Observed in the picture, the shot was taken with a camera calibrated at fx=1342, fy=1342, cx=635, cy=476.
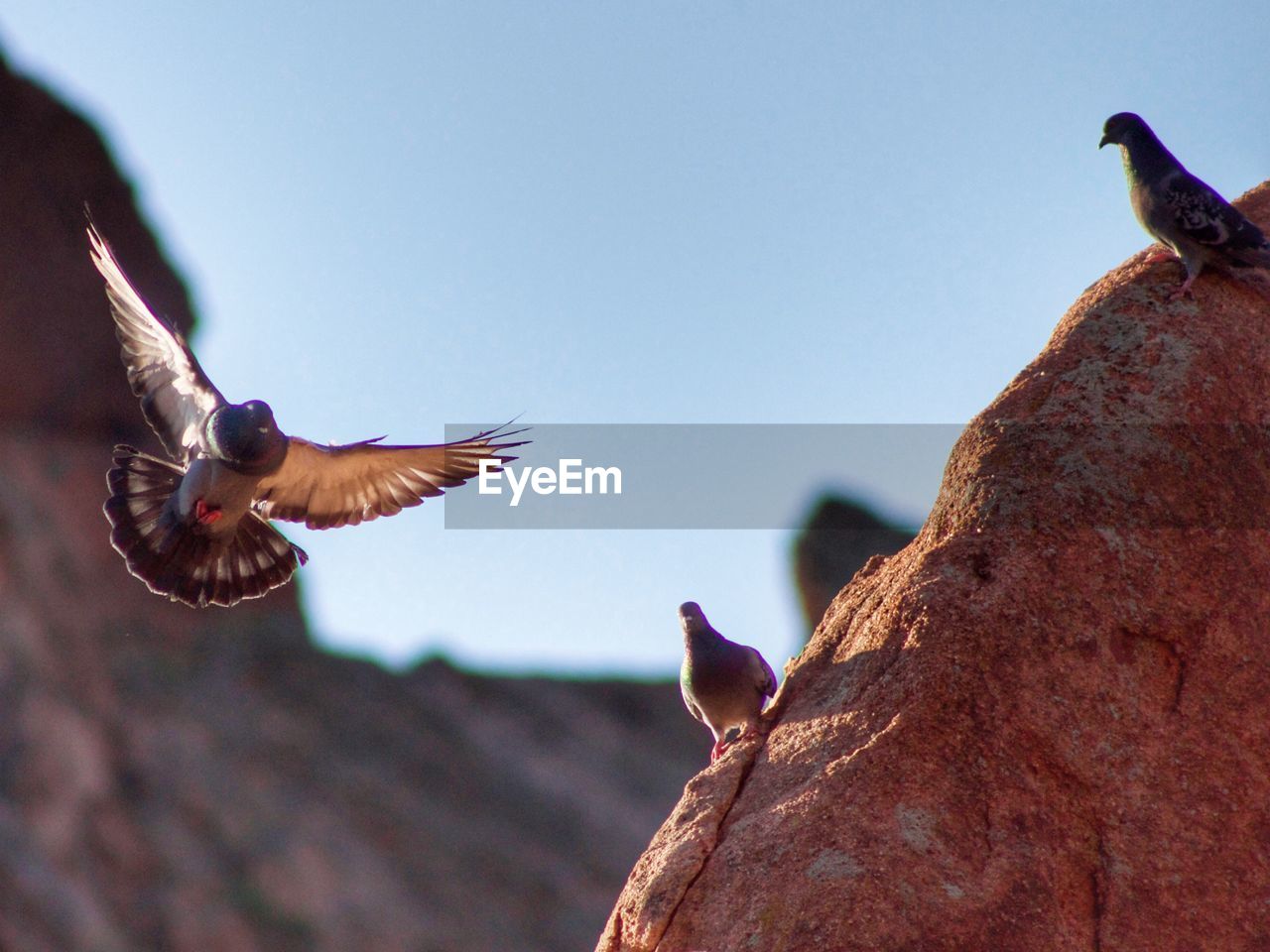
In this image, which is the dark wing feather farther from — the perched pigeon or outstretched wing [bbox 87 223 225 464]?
outstretched wing [bbox 87 223 225 464]

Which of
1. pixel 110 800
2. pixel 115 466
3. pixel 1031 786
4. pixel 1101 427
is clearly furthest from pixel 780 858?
pixel 110 800

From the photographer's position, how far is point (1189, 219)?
621cm

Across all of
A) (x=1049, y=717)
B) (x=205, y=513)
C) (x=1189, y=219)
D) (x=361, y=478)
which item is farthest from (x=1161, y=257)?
(x=205, y=513)

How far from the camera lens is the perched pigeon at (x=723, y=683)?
669cm

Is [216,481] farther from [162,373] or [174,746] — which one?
[174,746]

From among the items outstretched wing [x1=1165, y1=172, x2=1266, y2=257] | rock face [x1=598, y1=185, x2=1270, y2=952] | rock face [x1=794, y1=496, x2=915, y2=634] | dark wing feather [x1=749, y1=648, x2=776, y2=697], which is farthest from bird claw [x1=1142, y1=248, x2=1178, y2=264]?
rock face [x1=794, y1=496, x2=915, y2=634]

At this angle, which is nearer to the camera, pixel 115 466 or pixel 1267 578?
pixel 1267 578

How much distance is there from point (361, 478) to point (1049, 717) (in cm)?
496

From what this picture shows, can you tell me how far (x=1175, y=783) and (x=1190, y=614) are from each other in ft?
2.25

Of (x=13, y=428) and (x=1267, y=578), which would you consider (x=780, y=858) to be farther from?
(x=13, y=428)

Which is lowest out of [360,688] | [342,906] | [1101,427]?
[1101,427]

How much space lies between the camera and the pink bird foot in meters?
7.90

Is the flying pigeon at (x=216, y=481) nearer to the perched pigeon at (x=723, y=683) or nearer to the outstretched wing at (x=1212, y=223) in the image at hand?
the perched pigeon at (x=723, y=683)

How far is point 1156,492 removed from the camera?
5.53 metres
